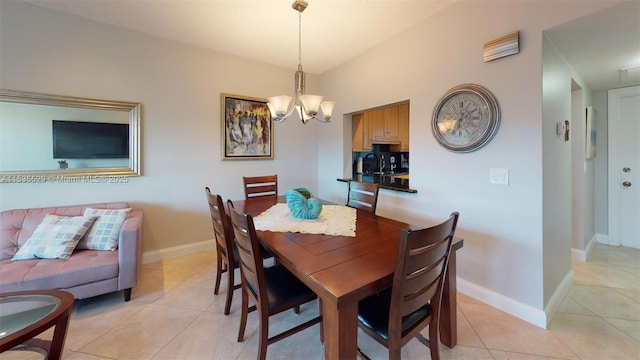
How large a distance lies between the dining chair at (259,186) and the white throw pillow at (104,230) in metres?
1.20

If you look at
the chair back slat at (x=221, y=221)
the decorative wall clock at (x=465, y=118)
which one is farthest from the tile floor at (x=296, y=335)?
the decorative wall clock at (x=465, y=118)

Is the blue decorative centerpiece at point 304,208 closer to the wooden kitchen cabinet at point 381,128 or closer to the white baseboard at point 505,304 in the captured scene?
the white baseboard at point 505,304

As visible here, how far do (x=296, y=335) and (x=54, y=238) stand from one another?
2.12 metres

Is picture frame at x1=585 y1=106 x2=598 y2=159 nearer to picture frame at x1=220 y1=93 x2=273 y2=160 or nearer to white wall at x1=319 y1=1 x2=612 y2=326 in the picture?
white wall at x1=319 y1=1 x2=612 y2=326

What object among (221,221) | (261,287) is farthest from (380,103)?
(261,287)

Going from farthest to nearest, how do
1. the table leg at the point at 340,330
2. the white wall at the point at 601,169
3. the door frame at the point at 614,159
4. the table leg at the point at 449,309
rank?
1. the white wall at the point at 601,169
2. the door frame at the point at 614,159
3. the table leg at the point at 449,309
4. the table leg at the point at 340,330

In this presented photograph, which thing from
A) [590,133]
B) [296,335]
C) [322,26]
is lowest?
[296,335]

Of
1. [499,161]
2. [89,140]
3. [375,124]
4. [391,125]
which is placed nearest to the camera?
[499,161]

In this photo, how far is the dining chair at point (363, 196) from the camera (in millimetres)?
2295

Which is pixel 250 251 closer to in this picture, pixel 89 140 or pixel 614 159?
pixel 89 140

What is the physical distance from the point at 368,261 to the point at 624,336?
200cm

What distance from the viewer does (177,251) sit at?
3158 mm

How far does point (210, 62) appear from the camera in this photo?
3.26 metres

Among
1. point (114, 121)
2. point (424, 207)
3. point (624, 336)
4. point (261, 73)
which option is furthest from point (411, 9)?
point (114, 121)
